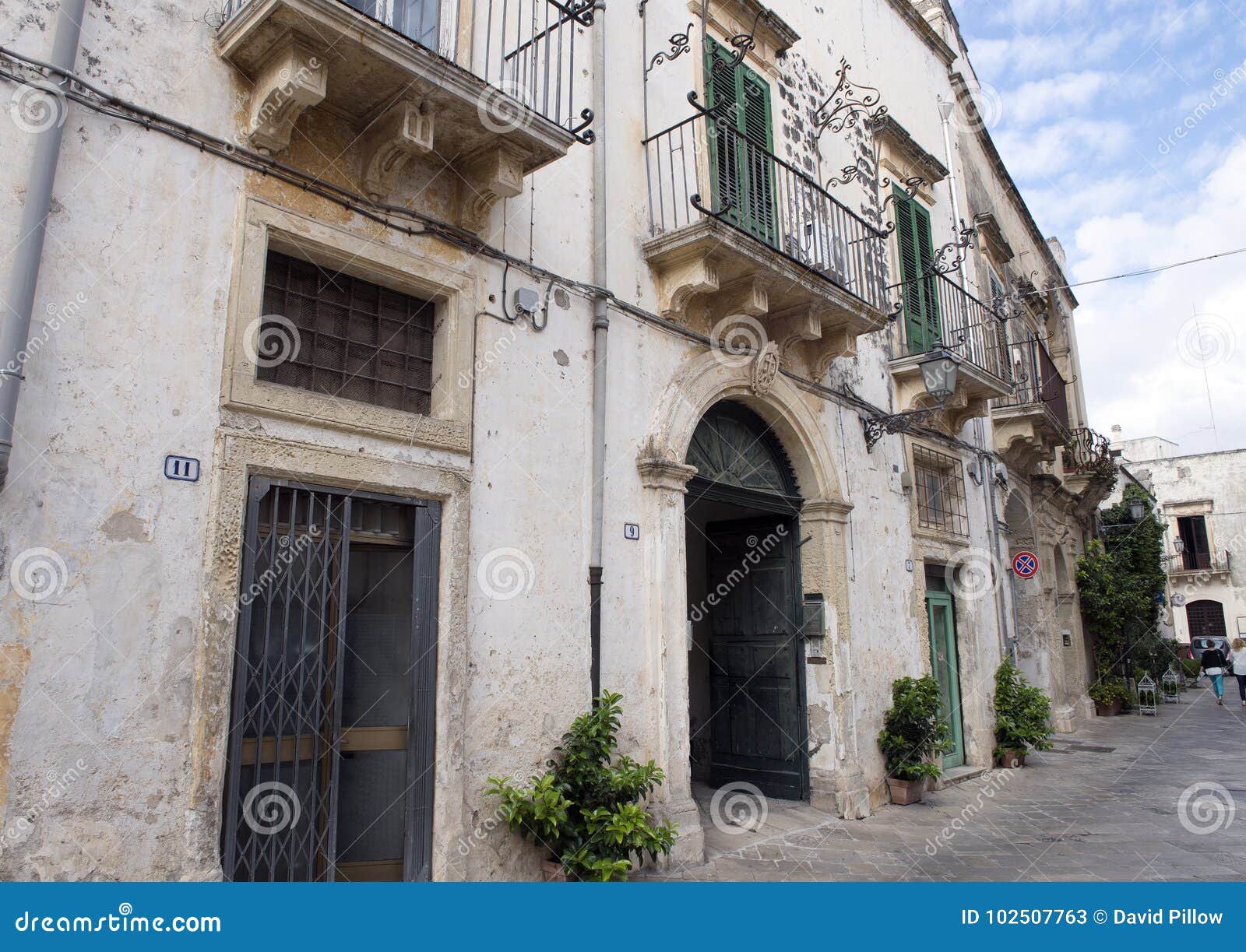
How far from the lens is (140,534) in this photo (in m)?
3.86

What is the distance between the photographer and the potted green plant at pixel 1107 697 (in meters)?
16.7

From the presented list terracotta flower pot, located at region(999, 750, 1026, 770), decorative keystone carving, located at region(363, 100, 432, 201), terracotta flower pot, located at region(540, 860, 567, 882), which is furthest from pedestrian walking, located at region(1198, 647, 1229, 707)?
decorative keystone carving, located at region(363, 100, 432, 201)

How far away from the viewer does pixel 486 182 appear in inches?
208

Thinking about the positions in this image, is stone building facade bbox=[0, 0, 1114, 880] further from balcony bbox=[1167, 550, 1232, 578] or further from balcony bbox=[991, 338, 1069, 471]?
balcony bbox=[1167, 550, 1232, 578]

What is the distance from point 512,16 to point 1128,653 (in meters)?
17.0

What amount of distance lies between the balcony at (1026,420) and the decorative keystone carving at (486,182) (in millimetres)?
8819

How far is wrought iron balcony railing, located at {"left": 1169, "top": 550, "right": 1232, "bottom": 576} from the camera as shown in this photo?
33.9 meters

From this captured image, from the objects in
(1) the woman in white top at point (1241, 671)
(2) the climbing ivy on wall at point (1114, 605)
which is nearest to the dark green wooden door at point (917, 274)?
(2) the climbing ivy on wall at point (1114, 605)

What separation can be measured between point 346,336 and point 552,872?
3280 mm

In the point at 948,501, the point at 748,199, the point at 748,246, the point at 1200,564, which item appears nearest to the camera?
the point at 748,246

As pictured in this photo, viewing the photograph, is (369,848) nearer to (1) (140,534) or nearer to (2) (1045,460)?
(1) (140,534)

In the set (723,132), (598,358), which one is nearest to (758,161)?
(723,132)

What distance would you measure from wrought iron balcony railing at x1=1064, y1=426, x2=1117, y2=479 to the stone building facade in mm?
9414

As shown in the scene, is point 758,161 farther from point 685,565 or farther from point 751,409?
point 685,565
